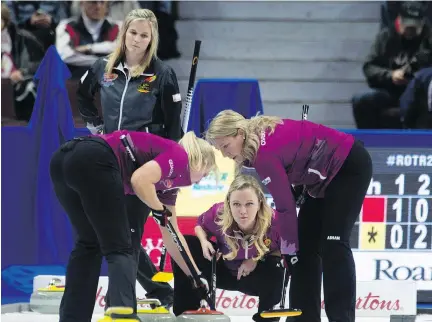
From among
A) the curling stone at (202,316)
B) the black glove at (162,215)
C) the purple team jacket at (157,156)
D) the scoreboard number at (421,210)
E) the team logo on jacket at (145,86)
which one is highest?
the team logo on jacket at (145,86)

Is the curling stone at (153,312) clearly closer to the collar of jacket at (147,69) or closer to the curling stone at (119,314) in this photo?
the curling stone at (119,314)

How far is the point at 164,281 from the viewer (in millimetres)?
5906

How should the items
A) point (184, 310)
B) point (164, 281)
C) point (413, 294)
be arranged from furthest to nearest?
point (413, 294), point (164, 281), point (184, 310)

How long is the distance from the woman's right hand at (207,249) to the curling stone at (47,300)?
43.7 inches

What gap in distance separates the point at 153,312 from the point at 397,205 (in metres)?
1.88

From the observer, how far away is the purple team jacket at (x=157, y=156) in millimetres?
4723

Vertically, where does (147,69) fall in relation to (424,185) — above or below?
above

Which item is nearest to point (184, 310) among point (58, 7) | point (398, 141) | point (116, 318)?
point (116, 318)

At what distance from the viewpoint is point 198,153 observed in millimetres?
4789

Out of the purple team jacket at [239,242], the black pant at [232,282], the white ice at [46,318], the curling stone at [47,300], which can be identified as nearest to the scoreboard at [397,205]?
the white ice at [46,318]

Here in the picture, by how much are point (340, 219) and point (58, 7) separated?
5.04 m

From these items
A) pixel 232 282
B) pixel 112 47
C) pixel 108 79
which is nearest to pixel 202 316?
pixel 232 282

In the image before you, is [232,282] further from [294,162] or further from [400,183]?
[400,183]

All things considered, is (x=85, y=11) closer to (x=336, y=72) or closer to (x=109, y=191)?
(x=336, y=72)
